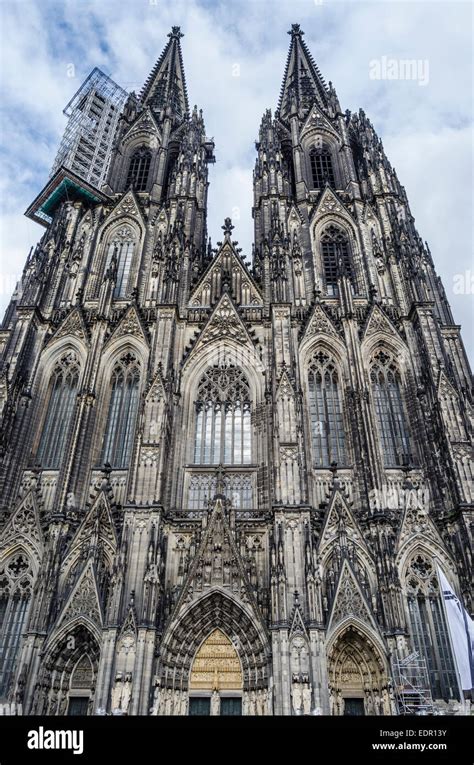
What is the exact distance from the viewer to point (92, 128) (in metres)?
35.6

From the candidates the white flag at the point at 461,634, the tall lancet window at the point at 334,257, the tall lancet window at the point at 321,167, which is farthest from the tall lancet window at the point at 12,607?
the tall lancet window at the point at 321,167

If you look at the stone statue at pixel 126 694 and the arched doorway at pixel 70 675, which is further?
the arched doorway at pixel 70 675

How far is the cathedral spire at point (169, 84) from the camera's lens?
38.9 metres

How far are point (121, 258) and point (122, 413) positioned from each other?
9.52 metres

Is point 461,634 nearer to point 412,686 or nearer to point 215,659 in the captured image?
point 412,686

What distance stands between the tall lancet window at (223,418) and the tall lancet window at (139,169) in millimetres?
14874

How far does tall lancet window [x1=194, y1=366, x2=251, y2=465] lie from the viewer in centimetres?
2200

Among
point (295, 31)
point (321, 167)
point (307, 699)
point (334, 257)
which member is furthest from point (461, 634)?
point (295, 31)

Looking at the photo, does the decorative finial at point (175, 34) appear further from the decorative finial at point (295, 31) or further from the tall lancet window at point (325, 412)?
the tall lancet window at point (325, 412)

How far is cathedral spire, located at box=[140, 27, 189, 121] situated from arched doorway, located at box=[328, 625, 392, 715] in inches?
1334

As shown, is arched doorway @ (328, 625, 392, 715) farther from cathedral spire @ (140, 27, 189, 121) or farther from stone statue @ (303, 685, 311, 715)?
cathedral spire @ (140, 27, 189, 121)

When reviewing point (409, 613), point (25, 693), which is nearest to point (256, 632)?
point (409, 613)
